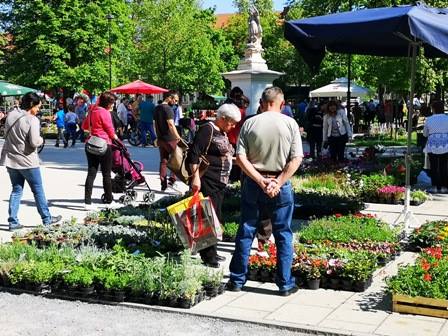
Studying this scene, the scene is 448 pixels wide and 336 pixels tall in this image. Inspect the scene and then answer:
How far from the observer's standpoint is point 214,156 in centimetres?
782

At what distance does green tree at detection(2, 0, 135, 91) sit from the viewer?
4447 centimetres

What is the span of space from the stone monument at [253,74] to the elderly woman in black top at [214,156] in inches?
487

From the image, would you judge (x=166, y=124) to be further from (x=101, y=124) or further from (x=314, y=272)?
(x=314, y=272)

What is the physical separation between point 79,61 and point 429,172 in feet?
117

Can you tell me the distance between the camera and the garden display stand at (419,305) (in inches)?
235

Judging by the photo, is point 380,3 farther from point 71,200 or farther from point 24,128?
point 24,128

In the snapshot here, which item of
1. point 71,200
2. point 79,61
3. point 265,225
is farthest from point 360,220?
point 79,61

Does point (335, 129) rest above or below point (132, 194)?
above

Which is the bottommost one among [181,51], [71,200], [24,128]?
[71,200]

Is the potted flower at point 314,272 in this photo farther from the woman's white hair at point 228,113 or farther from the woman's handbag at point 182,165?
the woman's white hair at point 228,113

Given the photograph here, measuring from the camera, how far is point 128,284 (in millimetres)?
6543

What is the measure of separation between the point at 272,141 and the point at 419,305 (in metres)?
1.97

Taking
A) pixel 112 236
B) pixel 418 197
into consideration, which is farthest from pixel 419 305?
pixel 418 197

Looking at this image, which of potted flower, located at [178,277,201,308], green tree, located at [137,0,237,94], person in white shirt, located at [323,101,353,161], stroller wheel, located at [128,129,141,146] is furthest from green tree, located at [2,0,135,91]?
potted flower, located at [178,277,201,308]
